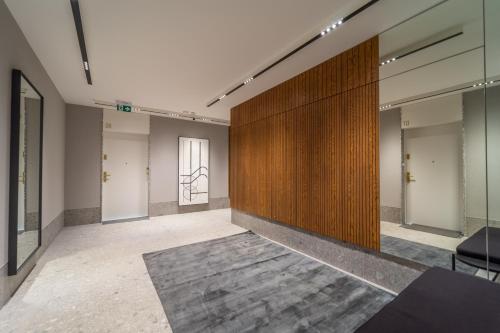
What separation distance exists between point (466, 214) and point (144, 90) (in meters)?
5.46

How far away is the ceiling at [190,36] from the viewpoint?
2158 millimetres

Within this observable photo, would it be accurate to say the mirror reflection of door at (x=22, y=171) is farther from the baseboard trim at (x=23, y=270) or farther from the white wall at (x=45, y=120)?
the baseboard trim at (x=23, y=270)

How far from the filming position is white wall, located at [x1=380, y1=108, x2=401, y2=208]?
2.66 meters

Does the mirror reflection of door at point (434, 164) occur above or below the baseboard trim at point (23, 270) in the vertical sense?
above

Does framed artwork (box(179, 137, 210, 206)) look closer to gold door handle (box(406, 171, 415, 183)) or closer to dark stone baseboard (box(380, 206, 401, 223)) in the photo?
dark stone baseboard (box(380, 206, 401, 223))

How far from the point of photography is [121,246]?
3994mm

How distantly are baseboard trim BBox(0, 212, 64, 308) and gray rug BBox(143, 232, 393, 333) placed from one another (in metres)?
1.38

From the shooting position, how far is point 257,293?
2.47m

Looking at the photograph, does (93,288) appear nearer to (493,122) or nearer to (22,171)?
(22,171)

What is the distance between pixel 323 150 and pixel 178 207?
518cm

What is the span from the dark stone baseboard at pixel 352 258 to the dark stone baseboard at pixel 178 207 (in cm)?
340

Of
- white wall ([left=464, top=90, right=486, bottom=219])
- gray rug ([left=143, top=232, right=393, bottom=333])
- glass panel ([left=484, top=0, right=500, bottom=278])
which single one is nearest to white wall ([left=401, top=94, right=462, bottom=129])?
white wall ([left=464, top=90, right=486, bottom=219])

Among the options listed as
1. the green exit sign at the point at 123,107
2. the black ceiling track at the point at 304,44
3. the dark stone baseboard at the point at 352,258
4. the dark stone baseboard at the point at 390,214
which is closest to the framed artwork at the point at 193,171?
the green exit sign at the point at 123,107

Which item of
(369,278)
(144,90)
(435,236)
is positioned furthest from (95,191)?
(435,236)
